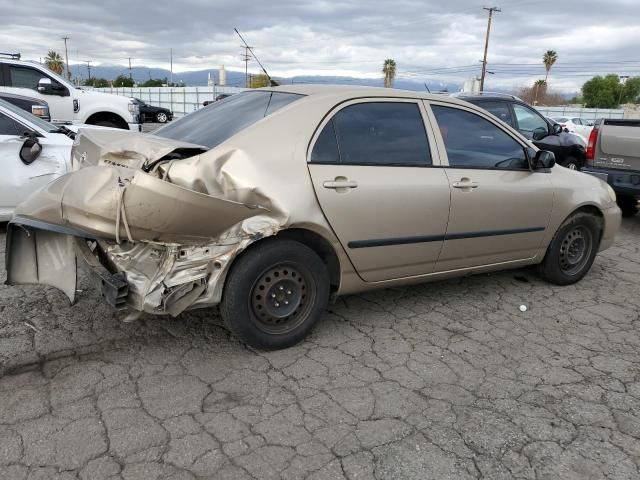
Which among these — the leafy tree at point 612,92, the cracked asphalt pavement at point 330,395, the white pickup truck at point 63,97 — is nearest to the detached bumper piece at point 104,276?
the cracked asphalt pavement at point 330,395

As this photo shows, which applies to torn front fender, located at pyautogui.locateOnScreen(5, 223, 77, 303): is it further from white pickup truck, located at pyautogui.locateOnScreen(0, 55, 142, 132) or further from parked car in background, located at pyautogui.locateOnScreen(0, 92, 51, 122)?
white pickup truck, located at pyautogui.locateOnScreen(0, 55, 142, 132)

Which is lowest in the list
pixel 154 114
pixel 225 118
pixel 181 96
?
pixel 154 114

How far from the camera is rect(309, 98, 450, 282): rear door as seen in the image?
3.45 m

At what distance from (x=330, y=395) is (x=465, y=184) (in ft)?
6.14

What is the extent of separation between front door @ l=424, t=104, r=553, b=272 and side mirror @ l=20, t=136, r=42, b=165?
416 centimetres

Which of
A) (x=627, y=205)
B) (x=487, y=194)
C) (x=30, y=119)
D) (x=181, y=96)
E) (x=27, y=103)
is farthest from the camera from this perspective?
(x=181, y=96)

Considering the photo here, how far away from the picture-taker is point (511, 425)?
112 inches

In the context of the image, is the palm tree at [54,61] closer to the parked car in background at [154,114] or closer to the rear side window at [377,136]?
the parked car in background at [154,114]

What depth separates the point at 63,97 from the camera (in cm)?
1050

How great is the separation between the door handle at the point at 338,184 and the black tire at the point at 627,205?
6.44 meters

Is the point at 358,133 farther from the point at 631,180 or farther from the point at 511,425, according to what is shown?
the point at 631,180

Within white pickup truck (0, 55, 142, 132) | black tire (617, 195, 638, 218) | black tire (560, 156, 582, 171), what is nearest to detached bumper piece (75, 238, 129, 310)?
black tire (617, 195, 638, 218)

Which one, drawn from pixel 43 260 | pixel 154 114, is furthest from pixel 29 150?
pixel 154 114

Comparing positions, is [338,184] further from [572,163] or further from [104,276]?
[572,163]
